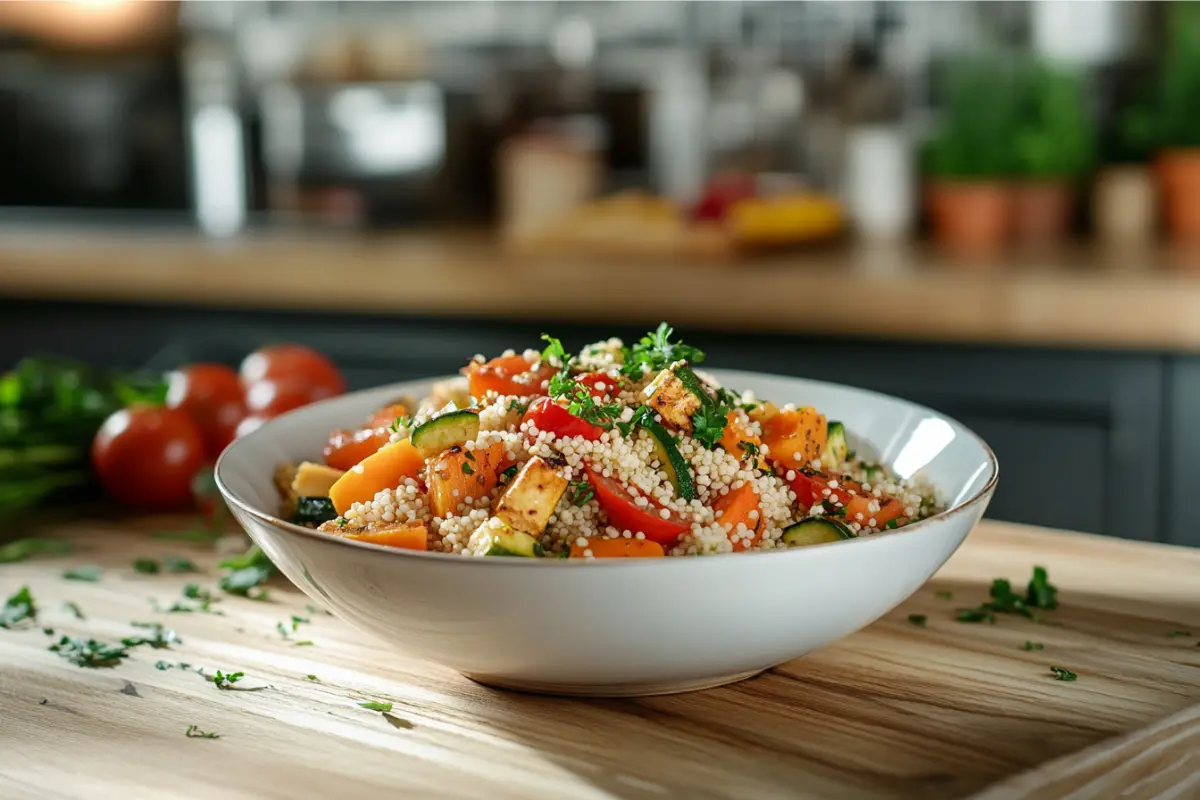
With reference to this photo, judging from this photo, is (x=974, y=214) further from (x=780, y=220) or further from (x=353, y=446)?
(x=353, y=446)

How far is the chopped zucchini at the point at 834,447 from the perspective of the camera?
95cm

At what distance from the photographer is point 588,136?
11.3 feet

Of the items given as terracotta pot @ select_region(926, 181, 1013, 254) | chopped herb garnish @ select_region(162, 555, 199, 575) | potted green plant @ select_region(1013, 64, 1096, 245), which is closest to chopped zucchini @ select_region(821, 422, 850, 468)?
chopped herb garnish @ select_region(162, 555, 199, 575)

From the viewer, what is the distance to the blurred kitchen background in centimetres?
219

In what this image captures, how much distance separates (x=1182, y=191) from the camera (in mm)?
2775

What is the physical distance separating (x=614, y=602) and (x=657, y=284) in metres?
1.80

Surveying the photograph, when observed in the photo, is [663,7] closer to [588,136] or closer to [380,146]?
[588,136]

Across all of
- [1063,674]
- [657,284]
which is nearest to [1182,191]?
[657,284]

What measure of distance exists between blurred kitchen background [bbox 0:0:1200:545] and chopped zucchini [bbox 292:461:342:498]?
1492 millimetres

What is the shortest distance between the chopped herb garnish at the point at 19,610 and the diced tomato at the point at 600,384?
48cm

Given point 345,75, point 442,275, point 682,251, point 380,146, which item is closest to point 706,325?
point 682,251

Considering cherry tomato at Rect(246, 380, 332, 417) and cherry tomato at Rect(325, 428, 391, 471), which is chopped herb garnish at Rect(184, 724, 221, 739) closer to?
cherry tomato at Rect(325, 428, 391, 471)

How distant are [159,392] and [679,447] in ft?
2.72

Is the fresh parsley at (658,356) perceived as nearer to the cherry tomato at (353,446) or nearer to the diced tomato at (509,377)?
the diced tomato at (509,377)
